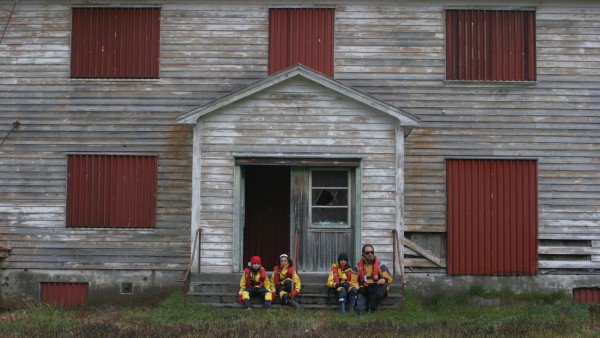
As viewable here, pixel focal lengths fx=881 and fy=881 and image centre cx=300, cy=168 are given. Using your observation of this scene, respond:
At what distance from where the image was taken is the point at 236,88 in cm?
1873

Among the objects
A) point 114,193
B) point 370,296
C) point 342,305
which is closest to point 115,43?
point 114,193

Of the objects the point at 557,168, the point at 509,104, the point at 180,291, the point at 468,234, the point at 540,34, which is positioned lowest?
the point at 180,291

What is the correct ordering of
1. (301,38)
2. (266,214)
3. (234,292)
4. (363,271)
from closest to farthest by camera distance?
(363,271) < (234,292) < (301,38) < (266,214)

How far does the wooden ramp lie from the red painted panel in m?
4.44

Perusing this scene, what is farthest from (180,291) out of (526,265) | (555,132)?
A: (555,132)

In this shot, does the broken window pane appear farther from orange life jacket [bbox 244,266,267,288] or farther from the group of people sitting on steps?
orange life jacket [bbox 244,266,267,288]

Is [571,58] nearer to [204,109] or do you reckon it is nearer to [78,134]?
[204,109]

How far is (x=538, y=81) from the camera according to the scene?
18656 mm

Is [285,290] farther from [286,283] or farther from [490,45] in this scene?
[490,45]

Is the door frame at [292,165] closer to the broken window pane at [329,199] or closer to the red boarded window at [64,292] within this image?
the broken window pane at [329,199]

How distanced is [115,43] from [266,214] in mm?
5001

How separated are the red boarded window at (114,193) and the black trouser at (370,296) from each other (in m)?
5.05

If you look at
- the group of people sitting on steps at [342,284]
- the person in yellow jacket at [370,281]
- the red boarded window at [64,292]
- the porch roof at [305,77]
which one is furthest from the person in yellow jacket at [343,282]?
the red boarded window at [64,292]

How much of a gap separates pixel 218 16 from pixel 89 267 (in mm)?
5996
